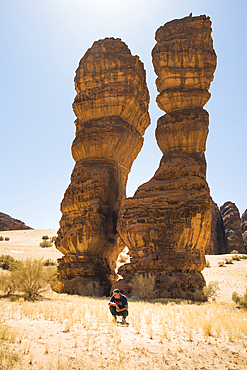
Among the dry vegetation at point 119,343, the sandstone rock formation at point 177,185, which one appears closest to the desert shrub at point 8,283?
the dry vegetation at point 119,343

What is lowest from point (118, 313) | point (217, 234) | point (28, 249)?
point (118, 313)

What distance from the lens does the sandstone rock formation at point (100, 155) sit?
20516 mm

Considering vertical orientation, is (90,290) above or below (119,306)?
below

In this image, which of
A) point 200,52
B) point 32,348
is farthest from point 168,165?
point 32,348

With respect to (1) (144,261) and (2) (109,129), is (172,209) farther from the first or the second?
(2) (109,129)

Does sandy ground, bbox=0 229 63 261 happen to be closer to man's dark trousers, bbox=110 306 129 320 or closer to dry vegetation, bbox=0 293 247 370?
man's dark trousers, bbox=110 306 129 320

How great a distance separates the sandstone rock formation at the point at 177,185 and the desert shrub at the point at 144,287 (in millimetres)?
474

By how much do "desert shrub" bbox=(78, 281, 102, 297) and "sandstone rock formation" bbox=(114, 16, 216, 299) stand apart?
8.02 ft

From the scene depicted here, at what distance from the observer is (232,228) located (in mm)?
52750

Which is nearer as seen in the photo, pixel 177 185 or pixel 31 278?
Answer: pixel 31 278

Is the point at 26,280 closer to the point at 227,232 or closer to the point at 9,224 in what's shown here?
the point at 227,232

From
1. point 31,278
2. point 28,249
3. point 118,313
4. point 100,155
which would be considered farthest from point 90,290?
point 28,249

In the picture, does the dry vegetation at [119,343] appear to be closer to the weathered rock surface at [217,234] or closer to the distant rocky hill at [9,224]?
the weathered rock surface at [217,234]

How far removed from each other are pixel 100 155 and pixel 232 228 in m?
36.6
